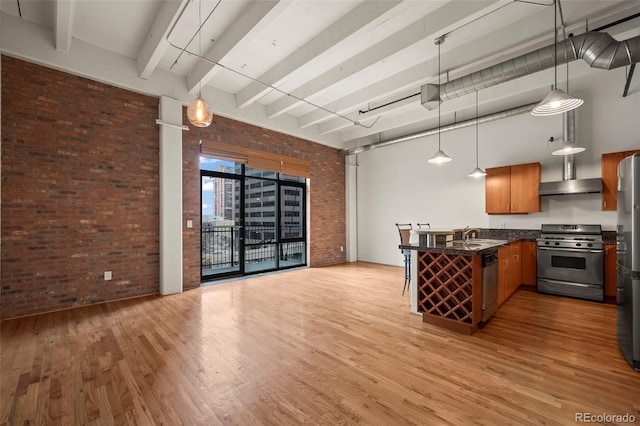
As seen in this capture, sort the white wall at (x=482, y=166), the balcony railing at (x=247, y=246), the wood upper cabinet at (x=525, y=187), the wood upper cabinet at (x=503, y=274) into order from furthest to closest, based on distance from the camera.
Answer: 1. the balcony railing at (x=247, y=246)
2. the wood upper cabinet at (x=525, y=187)
3. the white wall at (x=482, y=166)
4. the wood upper cabinet at (x=503, y=274)

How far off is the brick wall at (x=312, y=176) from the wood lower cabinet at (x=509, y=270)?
4543 millimetres

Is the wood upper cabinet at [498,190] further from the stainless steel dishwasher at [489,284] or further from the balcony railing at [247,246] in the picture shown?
the balcony railing at [247,246]

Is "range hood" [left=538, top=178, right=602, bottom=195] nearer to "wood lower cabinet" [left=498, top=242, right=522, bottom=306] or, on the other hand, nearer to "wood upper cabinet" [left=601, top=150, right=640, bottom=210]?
"wood upper cabinet" [left=601, top=150, right=640, bottom=210]

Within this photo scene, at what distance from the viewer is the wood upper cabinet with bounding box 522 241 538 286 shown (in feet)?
16.2

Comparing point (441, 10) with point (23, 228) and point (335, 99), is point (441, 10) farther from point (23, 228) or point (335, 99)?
point (23, 228)

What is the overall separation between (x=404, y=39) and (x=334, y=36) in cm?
95

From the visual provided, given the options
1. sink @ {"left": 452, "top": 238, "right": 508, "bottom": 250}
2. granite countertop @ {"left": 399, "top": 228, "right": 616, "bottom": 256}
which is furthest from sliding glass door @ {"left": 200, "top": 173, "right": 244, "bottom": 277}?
sink @ {"left": 452, "top": 238, "right": 508, "bottom": 250}

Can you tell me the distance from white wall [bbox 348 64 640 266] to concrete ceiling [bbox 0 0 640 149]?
829mm

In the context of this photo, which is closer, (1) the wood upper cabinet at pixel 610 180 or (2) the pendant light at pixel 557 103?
(2) the pendant light at pixel 557 103

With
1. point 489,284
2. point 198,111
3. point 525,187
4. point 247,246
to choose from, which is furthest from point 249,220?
point 525,187

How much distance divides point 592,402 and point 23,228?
6.36 m

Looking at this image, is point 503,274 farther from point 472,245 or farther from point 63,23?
point 63,23

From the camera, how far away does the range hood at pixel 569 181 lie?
452cm

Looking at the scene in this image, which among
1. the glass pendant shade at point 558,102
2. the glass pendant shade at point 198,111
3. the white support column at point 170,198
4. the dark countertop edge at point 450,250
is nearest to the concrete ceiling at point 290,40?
the white support column at point 170,198
